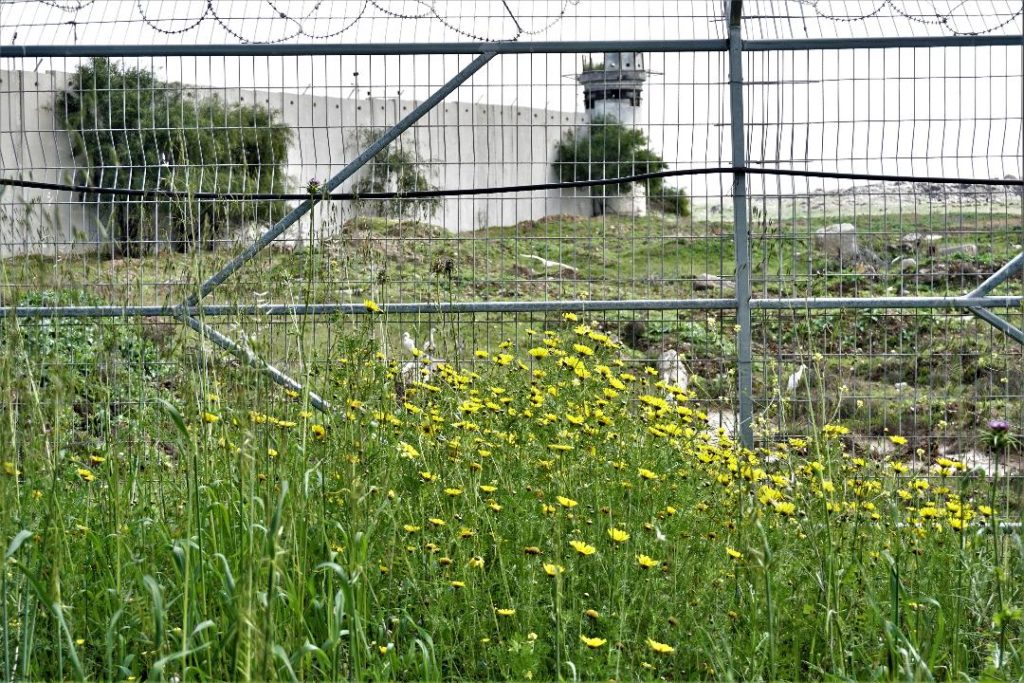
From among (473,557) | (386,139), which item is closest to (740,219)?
(386,139)

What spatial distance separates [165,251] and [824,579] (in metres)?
4.88

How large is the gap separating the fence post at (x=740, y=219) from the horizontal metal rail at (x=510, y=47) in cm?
10

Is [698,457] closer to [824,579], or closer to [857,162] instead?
[824,579]

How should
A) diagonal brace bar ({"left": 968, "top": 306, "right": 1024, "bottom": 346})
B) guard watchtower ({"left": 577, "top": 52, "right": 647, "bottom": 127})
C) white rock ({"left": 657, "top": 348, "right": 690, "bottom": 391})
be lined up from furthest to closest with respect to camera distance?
guard watchtower ({"left": 577, "top": 52, "right": 647, "bottom": 127})
diagonal brace bar ({"left": 968, "top": 306, "right": 1024, "bottom": 346})
white rock ({"left": 657, "top": 348, "right": 690, "bottom": 391})

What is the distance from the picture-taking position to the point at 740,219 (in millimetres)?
6172

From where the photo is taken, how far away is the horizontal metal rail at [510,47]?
6.26m

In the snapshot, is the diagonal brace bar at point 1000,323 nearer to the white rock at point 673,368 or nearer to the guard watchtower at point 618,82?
the white rock at point 673,368

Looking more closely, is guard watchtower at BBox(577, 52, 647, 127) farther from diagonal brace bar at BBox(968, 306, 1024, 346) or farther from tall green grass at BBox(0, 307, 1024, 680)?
tall green grass at BBox(0, 307, 1024, 680)

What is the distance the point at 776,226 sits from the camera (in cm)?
678

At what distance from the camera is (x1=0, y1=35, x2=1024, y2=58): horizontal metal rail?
247 inches

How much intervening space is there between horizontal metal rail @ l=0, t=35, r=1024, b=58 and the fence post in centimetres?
10

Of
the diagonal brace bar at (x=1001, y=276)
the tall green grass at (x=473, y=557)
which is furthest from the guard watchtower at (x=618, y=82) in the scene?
the tall green grass at (x=473, y=557)

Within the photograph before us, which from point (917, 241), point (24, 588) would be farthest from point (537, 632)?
point (917, 241)

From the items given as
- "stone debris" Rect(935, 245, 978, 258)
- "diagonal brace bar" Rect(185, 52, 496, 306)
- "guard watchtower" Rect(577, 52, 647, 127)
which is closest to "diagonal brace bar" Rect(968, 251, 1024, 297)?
"stone debris" Rect(935, 245, 978, 258)
